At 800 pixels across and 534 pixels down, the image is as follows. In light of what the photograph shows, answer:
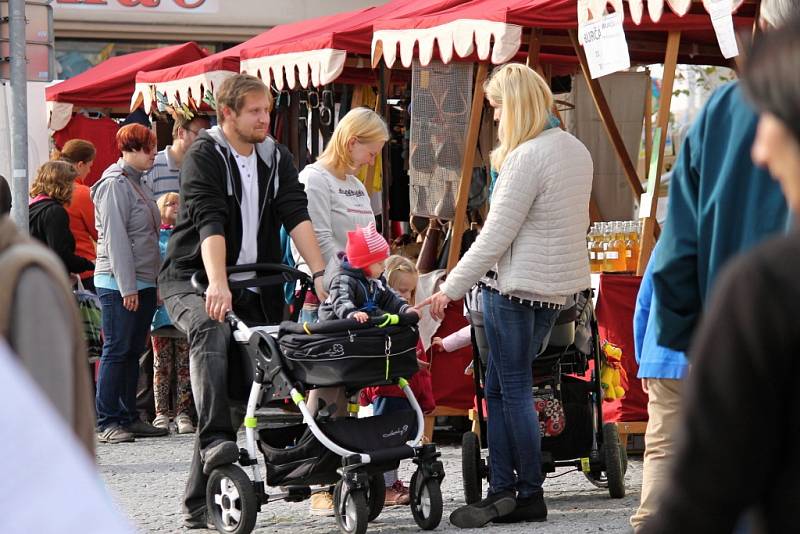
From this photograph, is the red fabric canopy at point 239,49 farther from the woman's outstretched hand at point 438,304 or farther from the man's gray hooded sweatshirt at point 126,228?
the woman's outstretched hand at point 438,304

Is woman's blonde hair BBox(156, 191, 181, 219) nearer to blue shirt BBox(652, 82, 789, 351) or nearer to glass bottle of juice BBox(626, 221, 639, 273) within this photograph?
glass bottle of juice BBox(626, 221, 639, 273)

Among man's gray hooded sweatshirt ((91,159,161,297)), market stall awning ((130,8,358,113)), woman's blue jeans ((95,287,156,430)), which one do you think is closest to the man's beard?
man's gray hooded sweatshirt ((91,159,161,297))

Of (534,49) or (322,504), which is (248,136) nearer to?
(322,504)

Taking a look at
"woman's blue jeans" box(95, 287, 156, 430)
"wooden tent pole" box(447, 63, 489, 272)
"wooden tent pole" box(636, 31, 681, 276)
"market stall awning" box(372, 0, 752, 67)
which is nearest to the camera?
"wooden tent pole" box(636, 31, 681, 276)

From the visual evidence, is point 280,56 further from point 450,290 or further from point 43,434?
point 43,434

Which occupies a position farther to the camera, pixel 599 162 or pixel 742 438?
pixel 599 162

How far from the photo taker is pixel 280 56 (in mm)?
9617

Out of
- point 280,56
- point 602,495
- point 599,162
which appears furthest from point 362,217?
point 599,162

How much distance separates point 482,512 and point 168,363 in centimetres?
392

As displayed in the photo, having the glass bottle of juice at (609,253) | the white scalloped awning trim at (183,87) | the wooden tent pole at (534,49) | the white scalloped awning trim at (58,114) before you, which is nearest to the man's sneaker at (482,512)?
the glass bottle of juice at (609,253)

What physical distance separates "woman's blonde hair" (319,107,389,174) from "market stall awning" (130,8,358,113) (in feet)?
13.0

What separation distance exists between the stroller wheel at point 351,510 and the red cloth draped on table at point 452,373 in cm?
222

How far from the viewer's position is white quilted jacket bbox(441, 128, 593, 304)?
5449mm

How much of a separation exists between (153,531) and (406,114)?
185 inches
